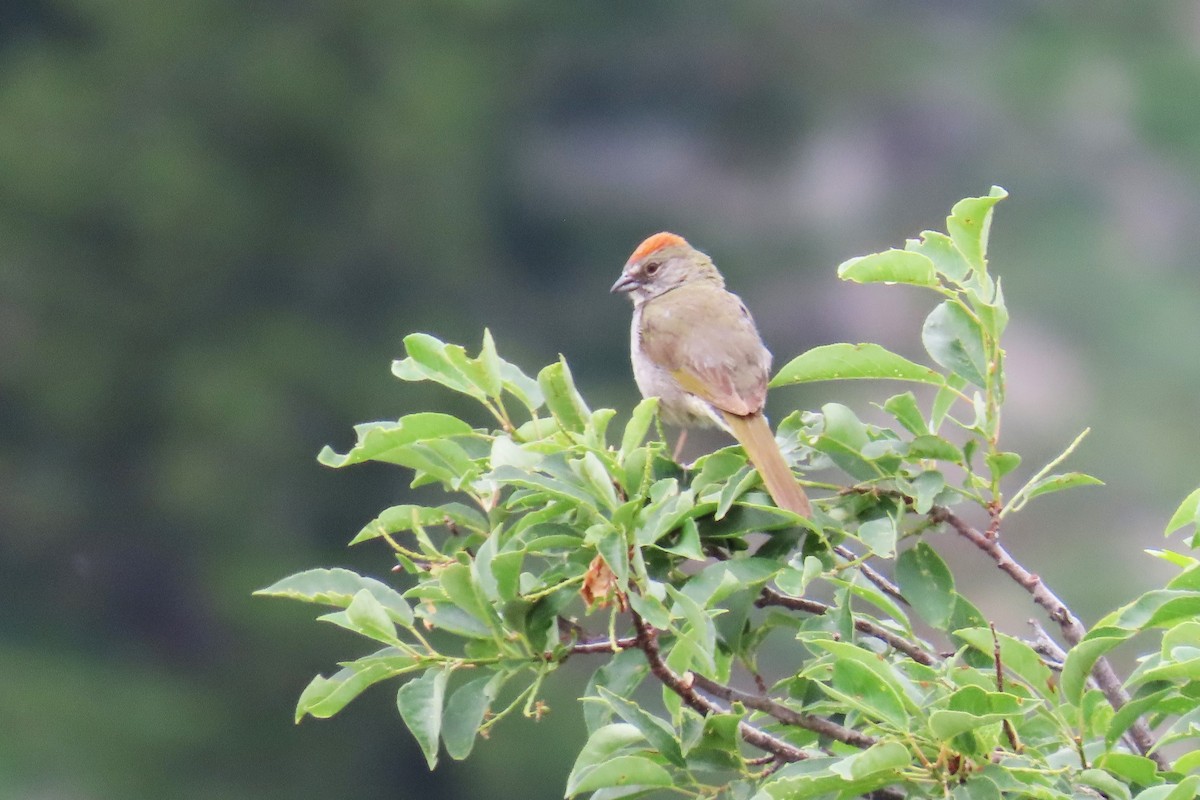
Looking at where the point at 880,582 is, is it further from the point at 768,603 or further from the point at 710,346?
the point at 710,346

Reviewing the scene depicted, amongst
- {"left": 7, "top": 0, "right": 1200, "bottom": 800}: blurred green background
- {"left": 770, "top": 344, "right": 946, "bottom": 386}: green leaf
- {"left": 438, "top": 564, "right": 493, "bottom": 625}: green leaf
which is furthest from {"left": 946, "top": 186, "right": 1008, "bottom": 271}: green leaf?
{"left": 7, "top": 0, "right": 1200, "bottom": 800}: blurred green background

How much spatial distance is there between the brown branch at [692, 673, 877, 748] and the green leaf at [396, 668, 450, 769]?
13.8 inches

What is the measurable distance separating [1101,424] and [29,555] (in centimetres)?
1196

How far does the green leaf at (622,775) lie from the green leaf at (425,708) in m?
0.20

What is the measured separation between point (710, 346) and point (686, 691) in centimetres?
241

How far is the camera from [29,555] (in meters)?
18.2

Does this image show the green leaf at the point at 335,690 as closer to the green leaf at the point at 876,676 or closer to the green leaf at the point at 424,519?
the green leaf at the point at 424,519

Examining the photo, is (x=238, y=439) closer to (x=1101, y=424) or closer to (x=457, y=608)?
(x=1101, y=424)

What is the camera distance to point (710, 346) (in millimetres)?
4488

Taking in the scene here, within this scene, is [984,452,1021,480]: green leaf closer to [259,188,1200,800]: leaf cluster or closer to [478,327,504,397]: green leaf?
[259,188,1200,800]: leaf cluster

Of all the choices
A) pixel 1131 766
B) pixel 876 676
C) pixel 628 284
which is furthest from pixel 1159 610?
pixel 628 284

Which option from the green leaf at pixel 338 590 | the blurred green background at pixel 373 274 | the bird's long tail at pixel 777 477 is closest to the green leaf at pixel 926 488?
the bird's long tail at pixel 777 477

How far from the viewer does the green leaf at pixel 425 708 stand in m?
2.12

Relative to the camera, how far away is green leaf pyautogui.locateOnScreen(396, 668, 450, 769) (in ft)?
6.95
